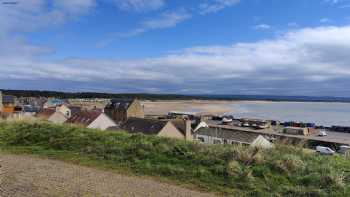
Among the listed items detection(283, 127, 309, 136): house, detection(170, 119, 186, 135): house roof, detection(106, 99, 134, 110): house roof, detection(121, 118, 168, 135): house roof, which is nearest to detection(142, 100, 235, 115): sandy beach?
detection(106, 99, 134, 110): house roof

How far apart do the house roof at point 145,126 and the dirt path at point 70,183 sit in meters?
28.9

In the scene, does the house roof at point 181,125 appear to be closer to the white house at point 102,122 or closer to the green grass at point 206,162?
the white house at point 102,122

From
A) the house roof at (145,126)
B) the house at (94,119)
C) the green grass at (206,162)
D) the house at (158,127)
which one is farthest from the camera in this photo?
the house at (94,119)

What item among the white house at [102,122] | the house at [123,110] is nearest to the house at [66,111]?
the house at [123,110]

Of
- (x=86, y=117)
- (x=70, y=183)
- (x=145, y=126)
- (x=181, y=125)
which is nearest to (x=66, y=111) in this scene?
(x=86, y=117)

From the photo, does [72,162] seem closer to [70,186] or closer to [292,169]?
[70,186]

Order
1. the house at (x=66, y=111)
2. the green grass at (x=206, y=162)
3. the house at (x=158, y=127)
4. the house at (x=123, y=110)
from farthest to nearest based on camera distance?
the house at (x=123, y=110) < the house at (x=66, y=111) < the house at (x=158, y=127) < the green grass at (x=206, y=162)

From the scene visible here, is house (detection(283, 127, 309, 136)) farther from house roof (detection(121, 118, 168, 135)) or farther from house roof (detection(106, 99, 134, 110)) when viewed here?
house roof (detection(121, 118, 168, 135))

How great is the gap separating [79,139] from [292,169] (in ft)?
22.2

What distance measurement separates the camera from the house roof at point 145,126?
38906 millimetres

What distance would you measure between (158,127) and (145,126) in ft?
6.74

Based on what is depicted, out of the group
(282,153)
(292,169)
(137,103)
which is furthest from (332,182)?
(137,103)

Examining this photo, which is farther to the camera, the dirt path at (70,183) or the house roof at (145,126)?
the house roof at (145,126)

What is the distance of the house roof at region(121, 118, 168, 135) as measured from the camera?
38.9 m
